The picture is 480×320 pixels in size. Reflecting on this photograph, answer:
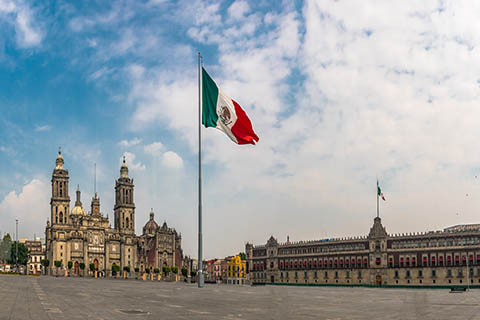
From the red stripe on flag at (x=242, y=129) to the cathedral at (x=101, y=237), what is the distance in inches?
5464

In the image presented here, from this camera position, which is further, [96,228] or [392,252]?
[96,228]

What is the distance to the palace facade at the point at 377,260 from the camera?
131m

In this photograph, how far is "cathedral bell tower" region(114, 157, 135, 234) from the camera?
18312 centimetres

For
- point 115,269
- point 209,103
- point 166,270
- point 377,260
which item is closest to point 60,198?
point 115,269

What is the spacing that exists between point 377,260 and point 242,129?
12767cm

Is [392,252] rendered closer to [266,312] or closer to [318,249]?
[318,249]

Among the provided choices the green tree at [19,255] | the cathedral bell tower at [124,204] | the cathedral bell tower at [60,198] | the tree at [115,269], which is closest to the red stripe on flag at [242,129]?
the tree at [115,269]

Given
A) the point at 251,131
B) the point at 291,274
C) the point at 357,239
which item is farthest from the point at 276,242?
the point at 251,131

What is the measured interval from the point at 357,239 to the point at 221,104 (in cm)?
13175

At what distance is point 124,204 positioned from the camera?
185 m

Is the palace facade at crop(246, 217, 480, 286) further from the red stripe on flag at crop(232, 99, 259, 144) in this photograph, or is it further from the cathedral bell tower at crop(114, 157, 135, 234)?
the red stripe on flag at crop(232, 99, 259, 144)

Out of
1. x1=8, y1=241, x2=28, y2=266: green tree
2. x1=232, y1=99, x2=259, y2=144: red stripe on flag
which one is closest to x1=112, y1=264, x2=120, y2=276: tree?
x1=8, y1=241, x2=28, y2=266: green tree

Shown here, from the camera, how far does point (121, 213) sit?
7215 inches

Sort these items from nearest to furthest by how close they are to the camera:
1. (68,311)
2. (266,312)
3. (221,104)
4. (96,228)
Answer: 1. (68,311)
2. (266,312)
3. (221,104)
4. (96,228)
